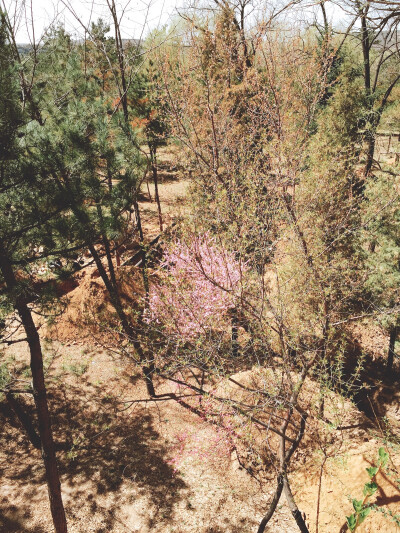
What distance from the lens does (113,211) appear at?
21.0ft

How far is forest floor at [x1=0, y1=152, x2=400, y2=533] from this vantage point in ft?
21.9

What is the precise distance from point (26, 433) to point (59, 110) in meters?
8.08

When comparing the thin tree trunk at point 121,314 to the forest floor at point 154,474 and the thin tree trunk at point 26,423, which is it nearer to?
the forest floor at point 154,474

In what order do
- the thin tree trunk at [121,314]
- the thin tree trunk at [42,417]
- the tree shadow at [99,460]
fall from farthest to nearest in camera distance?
the thin tree trunk at [121,314] → the tree shadow at [99,460] → the thin tree trunk at [42,417]

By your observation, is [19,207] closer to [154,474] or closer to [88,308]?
[154,474]

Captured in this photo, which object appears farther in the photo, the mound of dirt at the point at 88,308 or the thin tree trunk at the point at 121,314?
the mound of dirt at the point at 88,308

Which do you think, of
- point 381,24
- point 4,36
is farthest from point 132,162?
point 381,24

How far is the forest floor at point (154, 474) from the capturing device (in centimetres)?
667

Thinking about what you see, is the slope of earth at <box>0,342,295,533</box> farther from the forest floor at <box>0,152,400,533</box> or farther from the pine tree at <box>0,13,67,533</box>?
the pine tree at <box>0,13,67,533</box>

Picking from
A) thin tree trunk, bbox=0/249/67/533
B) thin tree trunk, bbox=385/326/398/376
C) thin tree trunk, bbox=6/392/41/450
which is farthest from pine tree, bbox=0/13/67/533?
thin tree trunk, bbox=385/326/398/376

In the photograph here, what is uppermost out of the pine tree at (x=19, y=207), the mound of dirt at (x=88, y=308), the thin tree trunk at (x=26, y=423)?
the pine tree at (x=19, y=207)

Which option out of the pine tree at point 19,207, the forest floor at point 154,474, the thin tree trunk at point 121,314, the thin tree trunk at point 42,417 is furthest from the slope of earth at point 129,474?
the pine tree at point 19,207

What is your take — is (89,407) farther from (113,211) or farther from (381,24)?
(381,24)

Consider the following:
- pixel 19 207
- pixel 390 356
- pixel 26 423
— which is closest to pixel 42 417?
pixel 26 423
